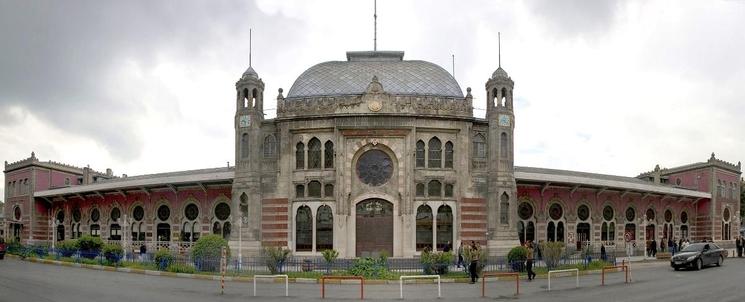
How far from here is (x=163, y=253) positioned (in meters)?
34.5

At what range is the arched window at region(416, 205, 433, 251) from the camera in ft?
138

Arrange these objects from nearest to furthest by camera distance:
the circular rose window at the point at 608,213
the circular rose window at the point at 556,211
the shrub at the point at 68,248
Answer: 1. the shrub at the point at 68,248
2. the circular rose window at the point at 556,211
3. the circular rose window at the point at 608,213

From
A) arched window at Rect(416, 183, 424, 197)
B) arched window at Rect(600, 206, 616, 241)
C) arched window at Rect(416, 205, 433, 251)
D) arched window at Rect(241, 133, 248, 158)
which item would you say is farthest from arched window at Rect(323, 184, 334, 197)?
arched window at Rect(600, 206, 616, 241)

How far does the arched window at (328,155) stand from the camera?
42.3m

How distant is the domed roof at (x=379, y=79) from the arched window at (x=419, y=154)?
166 inches

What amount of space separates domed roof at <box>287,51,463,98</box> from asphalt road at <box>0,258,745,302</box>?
716 inches

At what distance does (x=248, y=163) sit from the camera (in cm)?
4316

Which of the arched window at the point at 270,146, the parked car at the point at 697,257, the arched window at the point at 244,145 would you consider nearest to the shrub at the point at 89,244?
the arched window at the point at 244,145

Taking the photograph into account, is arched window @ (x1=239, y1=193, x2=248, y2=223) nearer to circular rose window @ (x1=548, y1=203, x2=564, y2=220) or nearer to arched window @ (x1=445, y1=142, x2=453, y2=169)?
arched window @ (x1=445, y1=142, x2=453, y2=169)

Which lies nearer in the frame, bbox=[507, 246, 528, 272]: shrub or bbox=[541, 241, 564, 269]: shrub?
bbox=[507, 246, 528, 272]: shrub

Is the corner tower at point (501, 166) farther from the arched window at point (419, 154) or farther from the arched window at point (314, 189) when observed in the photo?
the arched window at point (314, 189)

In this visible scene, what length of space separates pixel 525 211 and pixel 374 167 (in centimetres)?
1303

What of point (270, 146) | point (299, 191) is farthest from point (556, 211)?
point (270, 146)

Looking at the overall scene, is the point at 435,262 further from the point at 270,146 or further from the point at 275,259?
the point at 270,146
